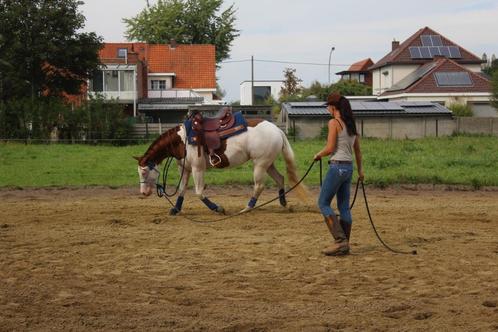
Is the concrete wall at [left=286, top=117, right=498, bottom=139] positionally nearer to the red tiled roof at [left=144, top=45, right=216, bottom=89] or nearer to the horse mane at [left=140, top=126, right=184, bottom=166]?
the horse mane at [left=140, top=126, right=184, bottom=166]

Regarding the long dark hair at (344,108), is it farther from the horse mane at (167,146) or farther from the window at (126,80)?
the window at (126,80)

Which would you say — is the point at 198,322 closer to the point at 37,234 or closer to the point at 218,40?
the point at 37,234

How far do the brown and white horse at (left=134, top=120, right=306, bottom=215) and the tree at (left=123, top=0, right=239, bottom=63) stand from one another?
6477cm

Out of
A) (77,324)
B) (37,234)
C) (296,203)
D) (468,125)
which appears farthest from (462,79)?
(77,324)

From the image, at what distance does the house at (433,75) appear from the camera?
5550 centimetres

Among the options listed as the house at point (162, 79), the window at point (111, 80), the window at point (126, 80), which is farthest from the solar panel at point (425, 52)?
the window at point (111, 80)

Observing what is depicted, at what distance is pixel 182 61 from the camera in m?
63.2

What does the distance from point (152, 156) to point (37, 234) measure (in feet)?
10.6

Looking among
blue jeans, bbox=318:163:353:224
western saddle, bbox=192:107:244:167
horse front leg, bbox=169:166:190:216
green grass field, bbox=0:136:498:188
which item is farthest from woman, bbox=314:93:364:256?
green grass field, bbox=0:136:498:188

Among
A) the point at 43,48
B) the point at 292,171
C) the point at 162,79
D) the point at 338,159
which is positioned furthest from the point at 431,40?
the point at 338,159

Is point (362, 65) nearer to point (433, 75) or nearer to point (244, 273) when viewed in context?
point (433, 75)

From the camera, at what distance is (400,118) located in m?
38.1

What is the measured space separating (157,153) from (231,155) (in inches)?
57.1

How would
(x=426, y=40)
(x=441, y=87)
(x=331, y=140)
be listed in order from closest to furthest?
(x=331, y=140) → (x=441, y=87) → (x=426, y=40)
